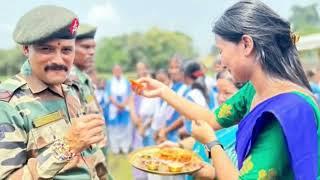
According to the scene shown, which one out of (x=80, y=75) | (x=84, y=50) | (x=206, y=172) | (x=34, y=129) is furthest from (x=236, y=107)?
(x=84, y=50)

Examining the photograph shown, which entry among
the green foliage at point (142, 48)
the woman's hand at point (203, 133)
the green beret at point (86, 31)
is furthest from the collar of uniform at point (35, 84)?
the green foliage at point (142, 48)

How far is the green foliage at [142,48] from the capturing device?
46.8 meters

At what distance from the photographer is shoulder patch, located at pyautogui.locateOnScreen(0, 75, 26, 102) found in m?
1.95

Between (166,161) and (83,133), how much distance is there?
1258 mm

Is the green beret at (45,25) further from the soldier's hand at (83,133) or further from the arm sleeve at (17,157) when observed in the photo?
the soldier's hand at (83,133)

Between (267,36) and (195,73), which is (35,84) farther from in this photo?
(195,73)

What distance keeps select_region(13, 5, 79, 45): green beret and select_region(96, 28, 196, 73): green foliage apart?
1629 inches

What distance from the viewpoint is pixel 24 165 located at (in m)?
1.87

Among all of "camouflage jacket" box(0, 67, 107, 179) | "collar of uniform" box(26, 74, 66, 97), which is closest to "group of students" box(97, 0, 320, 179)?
"camouflage jacket" box(0, 67, 107, 179)

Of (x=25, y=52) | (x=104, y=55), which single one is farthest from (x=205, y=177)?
(x=104, y=55)

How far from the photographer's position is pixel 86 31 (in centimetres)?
415

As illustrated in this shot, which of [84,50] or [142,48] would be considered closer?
[84,50]

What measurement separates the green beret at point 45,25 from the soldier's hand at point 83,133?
45cm

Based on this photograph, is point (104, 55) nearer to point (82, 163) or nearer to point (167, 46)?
point (167, 46)
